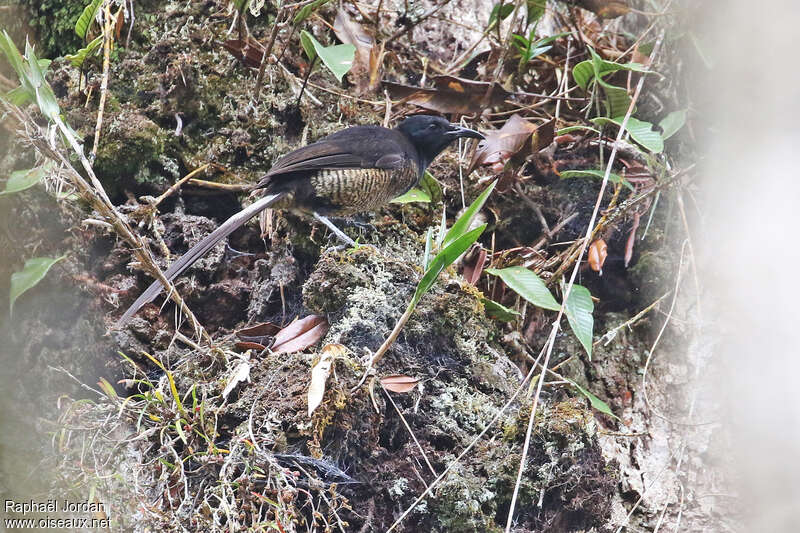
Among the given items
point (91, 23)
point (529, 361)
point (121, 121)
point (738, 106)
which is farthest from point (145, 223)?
point (738, 106)

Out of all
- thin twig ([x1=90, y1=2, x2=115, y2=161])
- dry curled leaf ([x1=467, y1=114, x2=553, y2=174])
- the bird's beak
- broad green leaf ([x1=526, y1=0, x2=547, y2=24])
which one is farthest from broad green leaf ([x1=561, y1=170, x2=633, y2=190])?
thin twig ([x1=90, y1=2, x2=115, y2=161])

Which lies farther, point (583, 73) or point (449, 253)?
point (583, 73)

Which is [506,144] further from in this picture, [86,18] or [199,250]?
[86,18]

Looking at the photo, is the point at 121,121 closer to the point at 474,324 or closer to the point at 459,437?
the point at 474,324

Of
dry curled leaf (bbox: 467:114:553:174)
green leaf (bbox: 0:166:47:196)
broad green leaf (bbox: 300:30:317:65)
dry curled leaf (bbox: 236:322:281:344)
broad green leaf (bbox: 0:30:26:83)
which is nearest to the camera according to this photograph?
broad green leaf (bbox: 0:30:26:83)

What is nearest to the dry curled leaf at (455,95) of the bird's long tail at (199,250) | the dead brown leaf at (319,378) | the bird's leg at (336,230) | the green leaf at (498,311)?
the bird's leg at (336,230)

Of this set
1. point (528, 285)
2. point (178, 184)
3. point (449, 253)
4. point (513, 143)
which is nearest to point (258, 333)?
point (178, 184)

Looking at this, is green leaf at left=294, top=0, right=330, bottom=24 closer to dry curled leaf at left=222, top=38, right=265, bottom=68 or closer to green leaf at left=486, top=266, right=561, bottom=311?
dry curled leaf at left=222, top=38, right=265, bottom=68
